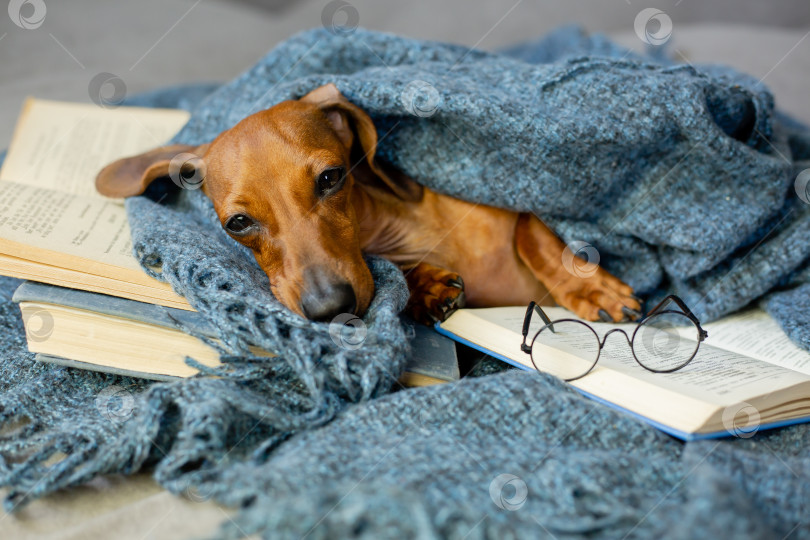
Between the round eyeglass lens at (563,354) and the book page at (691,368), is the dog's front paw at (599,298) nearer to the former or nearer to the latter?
the book page at (691,368)

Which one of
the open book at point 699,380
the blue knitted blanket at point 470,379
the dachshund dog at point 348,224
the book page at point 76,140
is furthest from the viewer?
the book page at point 76,140

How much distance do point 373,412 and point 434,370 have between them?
0.71 ft

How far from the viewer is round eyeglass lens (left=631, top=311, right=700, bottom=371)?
1.23m

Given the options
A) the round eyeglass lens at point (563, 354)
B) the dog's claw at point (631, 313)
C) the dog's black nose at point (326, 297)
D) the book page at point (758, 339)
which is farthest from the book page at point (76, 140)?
the book page at point (758, 339)

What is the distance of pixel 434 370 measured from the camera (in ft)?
4.09

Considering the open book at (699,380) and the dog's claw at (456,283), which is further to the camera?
the dog's claw at (456,283)

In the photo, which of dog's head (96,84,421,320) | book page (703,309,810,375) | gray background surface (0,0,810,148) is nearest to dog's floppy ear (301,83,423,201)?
dog's head (96,84,421,320)

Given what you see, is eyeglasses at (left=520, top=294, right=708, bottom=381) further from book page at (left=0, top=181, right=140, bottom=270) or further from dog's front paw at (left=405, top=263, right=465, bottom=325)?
book page at (left=0, top=181, right=140, bottom=270)

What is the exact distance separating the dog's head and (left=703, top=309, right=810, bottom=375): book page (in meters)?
0.85

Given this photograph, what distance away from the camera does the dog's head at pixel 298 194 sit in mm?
1348

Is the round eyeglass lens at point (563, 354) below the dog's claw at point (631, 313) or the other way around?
the other way around

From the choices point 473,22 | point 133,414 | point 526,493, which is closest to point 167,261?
point 133,414

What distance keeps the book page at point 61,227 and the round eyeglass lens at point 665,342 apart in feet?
3.40

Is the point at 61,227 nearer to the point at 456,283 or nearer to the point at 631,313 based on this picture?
the point at 456,283
